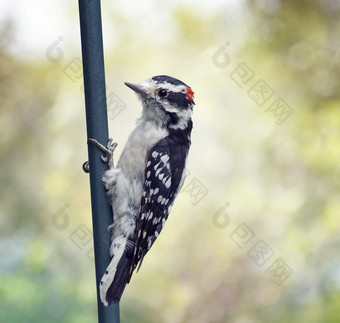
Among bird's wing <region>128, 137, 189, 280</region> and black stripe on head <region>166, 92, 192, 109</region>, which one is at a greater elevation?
black stripe on head <region>166, 92, 192, 109</region>

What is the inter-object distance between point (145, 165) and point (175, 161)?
16cm

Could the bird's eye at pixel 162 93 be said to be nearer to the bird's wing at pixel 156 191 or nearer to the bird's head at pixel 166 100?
the bird's head at pixel 166 100

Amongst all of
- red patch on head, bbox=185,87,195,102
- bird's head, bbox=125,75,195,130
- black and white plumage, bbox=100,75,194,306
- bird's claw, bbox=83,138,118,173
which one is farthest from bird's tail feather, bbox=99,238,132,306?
red patch on head, bbox=185,87,195,102

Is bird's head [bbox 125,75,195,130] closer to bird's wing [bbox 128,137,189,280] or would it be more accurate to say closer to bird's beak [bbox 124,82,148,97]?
bird's beak [bbox 124,82,148,97]

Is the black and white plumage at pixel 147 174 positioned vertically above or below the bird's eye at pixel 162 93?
below

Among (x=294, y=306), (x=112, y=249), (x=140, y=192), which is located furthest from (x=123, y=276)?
(x=294, y=306)

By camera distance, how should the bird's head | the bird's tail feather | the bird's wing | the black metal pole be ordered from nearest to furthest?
the black metal pole < the bird's tail feather < the bird's wing < the bird's head

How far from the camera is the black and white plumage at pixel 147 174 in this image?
2115mm

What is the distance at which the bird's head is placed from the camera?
7.68ft

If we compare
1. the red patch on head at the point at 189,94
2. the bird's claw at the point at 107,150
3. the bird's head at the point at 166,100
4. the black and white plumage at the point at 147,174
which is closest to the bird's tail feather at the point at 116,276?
the black and white plumage at the point at 147,174

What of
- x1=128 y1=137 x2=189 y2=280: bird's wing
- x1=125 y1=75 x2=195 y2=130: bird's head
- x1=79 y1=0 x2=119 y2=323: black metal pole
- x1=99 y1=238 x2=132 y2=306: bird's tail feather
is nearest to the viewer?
x1=79 y1=0 x2=119 y2=323: black metal pole

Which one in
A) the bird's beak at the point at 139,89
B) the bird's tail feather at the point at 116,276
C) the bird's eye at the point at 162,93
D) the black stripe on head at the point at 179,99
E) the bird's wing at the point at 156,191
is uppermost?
the bird's beak at the point at 139,89

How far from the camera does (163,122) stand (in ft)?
7.96

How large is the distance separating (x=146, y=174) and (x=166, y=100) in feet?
1.13
